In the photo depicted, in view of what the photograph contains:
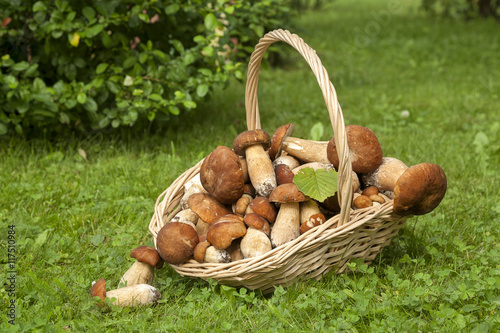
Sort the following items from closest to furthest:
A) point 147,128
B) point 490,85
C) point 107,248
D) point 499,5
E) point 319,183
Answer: point 319,183
point 107,248
point 147,128
point 490,85
point 499,5

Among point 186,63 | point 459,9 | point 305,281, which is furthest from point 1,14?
point 459,9

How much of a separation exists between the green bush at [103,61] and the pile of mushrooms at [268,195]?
1.58 metres

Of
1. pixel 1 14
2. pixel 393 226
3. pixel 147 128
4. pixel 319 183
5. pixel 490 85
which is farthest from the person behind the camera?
pixel 490 85

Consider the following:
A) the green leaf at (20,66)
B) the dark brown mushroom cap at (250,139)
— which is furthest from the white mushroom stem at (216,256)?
the green leaf at (20,66)

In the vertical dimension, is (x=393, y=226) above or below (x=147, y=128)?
above

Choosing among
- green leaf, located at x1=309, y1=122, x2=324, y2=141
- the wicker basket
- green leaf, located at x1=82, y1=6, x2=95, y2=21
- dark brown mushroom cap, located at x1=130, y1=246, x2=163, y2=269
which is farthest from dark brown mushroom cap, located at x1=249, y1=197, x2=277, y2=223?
green leaf, located at x1=82, y1=6, x2=95, y2=21

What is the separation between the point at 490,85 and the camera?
650 cm

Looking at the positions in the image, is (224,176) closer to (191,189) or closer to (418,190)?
(191,189)

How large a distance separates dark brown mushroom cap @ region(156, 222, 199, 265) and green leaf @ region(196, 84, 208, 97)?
193 centimetres

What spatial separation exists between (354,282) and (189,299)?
2.54ft

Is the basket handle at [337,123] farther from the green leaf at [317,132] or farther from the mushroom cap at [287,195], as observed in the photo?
the green leaf at [317,132]

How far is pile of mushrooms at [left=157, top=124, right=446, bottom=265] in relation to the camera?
2186 mm

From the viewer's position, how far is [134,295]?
2213mm

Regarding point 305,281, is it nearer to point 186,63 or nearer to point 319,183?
point 319,183
